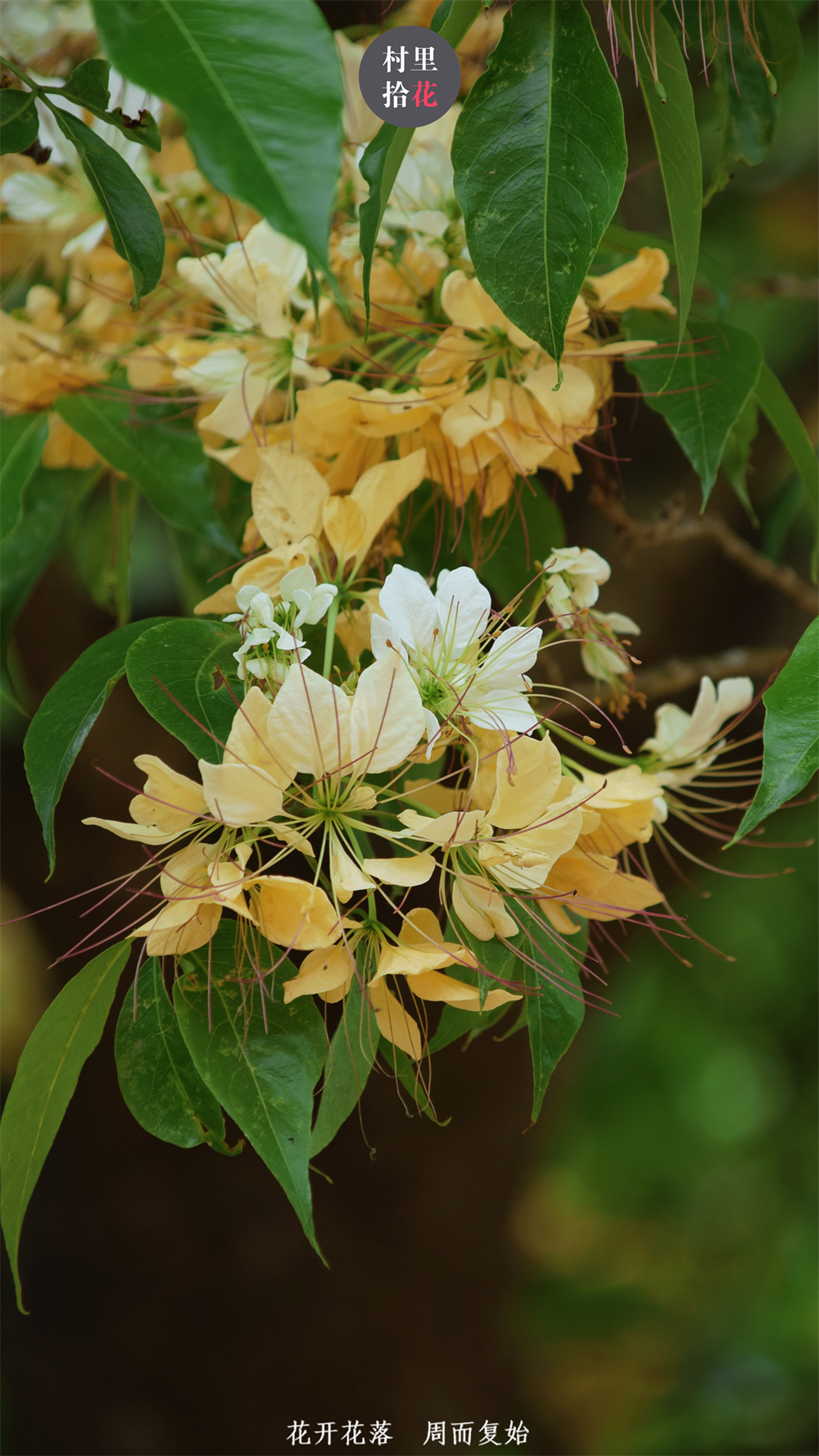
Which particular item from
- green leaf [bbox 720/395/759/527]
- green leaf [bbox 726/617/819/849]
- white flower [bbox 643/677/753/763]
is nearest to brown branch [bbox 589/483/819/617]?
green leaf [bbox 720/395/759/527]

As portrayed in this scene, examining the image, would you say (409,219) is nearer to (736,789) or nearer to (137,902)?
(137,902)

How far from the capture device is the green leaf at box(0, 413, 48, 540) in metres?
0.49

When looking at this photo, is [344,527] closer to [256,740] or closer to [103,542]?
[256,740]

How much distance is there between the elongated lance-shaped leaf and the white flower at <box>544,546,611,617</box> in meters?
0.11

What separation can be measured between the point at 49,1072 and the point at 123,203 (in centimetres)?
28

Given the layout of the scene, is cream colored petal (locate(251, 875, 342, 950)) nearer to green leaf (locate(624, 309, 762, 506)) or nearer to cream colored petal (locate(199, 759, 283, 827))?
cream colored petal (locate(199, 759, 283, 827))

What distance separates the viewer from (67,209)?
60 centimetres

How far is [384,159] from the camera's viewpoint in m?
0.35

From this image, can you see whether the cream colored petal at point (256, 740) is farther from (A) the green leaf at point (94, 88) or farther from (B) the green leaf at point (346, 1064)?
(A) the green leaf at point (94, 88)

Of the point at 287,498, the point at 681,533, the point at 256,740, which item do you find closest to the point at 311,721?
the point at 256,740

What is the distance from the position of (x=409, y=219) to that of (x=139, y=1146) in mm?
779

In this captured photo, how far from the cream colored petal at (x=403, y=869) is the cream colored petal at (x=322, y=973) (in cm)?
3

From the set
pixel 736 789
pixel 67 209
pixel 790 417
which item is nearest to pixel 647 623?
pixel 736 789

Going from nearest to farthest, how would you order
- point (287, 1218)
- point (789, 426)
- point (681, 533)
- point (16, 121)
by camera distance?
point (16, 121) < point (789, 426) < point (681, 533) < point (287, 1218)
